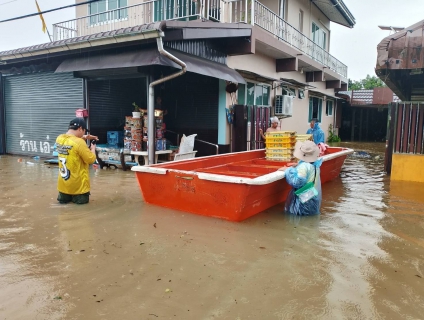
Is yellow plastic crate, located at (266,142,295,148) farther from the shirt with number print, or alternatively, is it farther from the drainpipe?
the shirt with number print

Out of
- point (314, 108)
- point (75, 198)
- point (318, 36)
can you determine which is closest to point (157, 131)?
point (75, 198)

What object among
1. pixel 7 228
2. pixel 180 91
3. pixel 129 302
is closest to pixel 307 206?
pixel 129 302

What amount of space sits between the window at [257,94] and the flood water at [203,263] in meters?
6.39

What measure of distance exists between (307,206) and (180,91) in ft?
22.5

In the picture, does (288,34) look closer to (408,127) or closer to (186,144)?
(408,127)

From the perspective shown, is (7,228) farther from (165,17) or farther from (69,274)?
(165,17)

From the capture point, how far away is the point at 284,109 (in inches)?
499

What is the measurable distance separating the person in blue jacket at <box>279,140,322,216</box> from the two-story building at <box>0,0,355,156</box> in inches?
152

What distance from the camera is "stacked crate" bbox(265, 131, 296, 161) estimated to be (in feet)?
26.2

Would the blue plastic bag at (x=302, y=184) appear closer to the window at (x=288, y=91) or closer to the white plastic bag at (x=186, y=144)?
the white plastic bag at (x=186, y=144)

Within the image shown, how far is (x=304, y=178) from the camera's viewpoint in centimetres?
502

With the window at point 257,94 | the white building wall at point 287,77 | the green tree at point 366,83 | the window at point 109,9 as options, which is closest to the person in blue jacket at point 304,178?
the white building wall at point 287,77

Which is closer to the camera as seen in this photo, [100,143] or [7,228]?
[7,228]

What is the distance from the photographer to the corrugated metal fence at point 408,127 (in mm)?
8328
